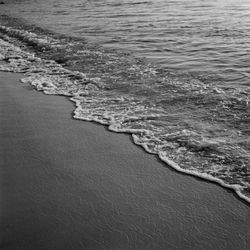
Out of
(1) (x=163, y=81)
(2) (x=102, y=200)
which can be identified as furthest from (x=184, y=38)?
(2) (x=102, y=200)

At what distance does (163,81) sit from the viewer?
25.1ft

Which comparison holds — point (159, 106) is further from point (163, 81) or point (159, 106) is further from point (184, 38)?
point (184, 38)

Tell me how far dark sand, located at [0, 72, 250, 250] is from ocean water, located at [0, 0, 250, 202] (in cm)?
35

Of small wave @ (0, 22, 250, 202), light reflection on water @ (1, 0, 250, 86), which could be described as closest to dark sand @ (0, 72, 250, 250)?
small wave @ (0, 22, 250, 202)

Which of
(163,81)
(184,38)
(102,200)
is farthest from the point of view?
(184,38)

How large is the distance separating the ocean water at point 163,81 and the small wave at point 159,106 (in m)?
0.01

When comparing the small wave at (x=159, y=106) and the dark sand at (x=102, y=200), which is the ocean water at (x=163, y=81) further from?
the dark sand at (x=102, y=200)

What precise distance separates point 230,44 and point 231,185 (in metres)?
8.45

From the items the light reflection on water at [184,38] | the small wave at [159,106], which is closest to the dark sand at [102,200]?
the small wave at [159,106]

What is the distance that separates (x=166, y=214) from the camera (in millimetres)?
3352

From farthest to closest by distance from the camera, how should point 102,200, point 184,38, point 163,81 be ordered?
point 184,38 < point 163,81 < point 102,200

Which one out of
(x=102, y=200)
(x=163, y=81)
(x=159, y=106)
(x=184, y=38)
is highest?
(x=184, y=38)

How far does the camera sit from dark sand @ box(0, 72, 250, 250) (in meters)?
3.06

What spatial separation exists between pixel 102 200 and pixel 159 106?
2.97 m
